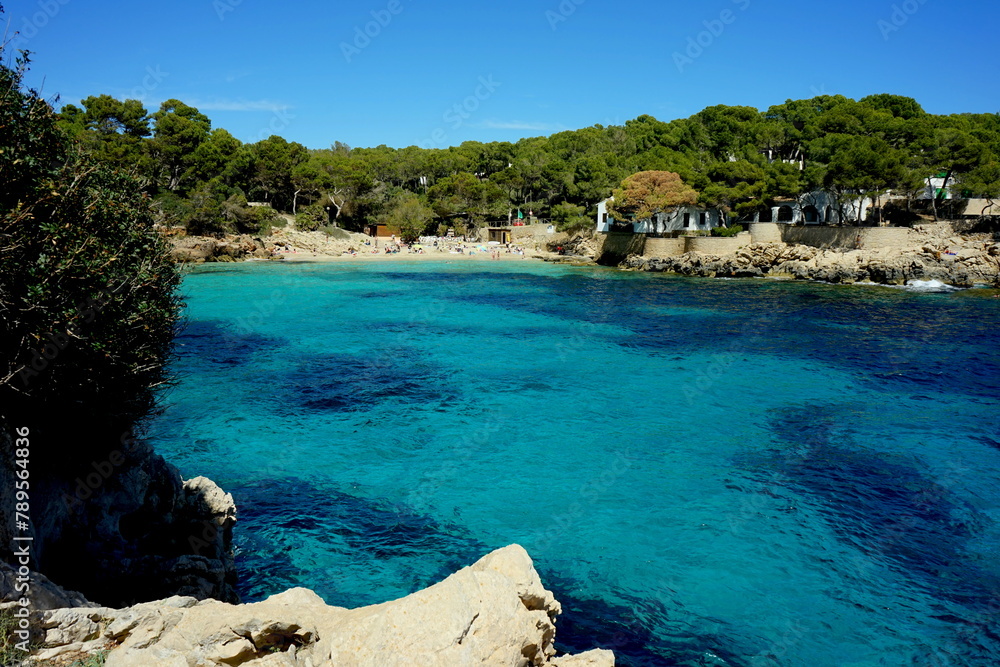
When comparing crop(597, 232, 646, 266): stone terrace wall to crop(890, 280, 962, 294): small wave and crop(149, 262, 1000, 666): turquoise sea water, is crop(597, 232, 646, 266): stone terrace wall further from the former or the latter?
crop(149, 262, 1000, 666): turquoise sea water

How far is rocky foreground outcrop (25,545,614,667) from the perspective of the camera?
5.23 meters

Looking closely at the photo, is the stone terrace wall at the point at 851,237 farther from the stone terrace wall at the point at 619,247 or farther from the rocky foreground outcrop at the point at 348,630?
the rocky foreground outcrop at the point at 348,630

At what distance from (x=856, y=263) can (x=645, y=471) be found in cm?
4765

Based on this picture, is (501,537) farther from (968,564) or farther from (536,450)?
(968,564)

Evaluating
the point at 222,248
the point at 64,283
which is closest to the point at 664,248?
the point at 222,248

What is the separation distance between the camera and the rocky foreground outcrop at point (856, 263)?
5156 centimetres

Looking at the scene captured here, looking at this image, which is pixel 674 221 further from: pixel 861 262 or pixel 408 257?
pixel 408 257

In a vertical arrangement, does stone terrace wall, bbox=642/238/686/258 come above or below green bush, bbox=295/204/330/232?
below

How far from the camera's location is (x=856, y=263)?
177ft

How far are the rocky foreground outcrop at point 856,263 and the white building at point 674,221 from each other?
10.9 m

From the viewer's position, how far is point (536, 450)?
58.1 ft

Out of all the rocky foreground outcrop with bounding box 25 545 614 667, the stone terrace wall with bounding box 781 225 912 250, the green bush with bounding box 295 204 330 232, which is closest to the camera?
the rocky foreground outcrop with bounding box 25 545 614 667

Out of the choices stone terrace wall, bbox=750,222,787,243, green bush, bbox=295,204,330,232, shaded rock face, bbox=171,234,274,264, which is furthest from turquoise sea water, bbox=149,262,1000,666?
green bush, bbox=295,204,330,232

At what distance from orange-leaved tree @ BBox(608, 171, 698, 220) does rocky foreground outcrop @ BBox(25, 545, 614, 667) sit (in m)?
61.5
